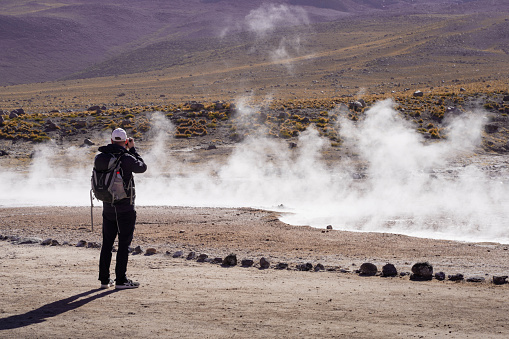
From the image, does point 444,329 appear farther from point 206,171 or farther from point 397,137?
point 397,137

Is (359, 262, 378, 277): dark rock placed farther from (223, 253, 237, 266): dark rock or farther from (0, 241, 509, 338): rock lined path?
(223, 253, 237, 266): dark rock

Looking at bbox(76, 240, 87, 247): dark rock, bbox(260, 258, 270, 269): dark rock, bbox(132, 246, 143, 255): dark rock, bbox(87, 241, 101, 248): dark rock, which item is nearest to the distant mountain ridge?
bbox(76, 240, 87, 247): dark rock

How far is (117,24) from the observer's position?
130875 millimetres

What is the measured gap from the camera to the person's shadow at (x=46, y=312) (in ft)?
17.6

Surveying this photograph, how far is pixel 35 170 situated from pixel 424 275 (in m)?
17.8

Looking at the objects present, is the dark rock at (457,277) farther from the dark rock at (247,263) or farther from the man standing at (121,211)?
the man standing at (121,211)

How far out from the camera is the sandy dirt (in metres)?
5.25

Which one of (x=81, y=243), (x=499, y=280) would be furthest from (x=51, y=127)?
(x=499, y=280)

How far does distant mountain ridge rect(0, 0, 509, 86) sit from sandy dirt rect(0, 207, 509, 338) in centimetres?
8352

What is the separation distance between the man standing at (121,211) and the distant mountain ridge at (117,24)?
3374 inches

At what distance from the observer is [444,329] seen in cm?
524

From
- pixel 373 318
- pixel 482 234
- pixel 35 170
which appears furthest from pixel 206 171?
pixel 373 318

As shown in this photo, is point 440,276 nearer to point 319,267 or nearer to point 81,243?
point 319,267

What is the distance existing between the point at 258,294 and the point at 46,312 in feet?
6.98
